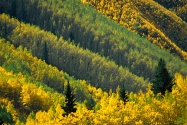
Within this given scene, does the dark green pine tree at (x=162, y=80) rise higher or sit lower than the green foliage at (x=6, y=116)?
higher

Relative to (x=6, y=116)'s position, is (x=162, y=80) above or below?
above

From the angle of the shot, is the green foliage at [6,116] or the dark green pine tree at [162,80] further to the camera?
the green foliage at [6,116]

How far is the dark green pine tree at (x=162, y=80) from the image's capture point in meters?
121

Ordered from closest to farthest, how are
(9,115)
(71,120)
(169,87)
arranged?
(71,120)
(169,87)
(9,115)

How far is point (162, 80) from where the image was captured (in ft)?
397

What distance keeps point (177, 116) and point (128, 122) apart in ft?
30.5

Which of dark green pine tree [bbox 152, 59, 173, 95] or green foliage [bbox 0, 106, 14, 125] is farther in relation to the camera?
green foliage [bbox 0, 106, 14, 125]

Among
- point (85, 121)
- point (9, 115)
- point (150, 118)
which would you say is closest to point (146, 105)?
point (150, 118)

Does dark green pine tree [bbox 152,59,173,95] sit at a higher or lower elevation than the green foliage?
higher

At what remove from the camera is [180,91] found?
381 feet

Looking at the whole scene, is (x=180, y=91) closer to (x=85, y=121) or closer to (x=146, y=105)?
(x=146, y=105)

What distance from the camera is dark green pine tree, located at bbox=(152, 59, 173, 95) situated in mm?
120625

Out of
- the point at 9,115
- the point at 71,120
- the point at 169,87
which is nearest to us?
the point at 71,120

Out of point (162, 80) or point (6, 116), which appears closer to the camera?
point (162, 80)
